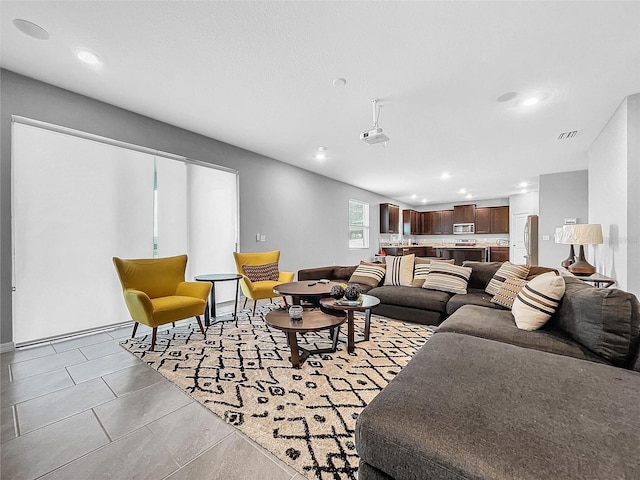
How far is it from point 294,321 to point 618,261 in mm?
3799

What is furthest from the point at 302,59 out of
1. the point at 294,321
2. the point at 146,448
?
the point at 146,448

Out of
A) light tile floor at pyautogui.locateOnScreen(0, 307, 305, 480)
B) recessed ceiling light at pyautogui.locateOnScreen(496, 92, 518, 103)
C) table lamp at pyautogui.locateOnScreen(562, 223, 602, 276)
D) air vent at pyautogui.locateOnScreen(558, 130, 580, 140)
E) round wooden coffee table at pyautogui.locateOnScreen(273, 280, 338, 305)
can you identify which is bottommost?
light tile floor at pyautogui.locateOnScreen(0, 307, 305, 480)

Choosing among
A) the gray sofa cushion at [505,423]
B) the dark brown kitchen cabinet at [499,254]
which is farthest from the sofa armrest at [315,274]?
the dark brown kitchen cabinet at [499,254]

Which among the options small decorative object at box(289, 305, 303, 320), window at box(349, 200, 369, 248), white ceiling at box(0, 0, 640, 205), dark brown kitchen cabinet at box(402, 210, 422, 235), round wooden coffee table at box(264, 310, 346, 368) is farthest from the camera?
dark brown kitchen cabinet at box(402, 210, 422, 235)

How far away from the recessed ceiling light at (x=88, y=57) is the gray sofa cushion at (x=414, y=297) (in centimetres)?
380

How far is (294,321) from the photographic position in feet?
7.96

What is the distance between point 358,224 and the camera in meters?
8.16

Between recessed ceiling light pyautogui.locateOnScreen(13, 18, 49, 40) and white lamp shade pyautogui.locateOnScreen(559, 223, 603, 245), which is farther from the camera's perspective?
white lamp shade pyautogui.locateOnScreen(559, 223, 603, 245)

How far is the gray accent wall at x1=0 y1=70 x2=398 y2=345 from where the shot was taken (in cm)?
266

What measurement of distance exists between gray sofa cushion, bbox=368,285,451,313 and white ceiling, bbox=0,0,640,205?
7.34 feet

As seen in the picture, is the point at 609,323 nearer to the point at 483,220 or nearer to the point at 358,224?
the point at 358,224

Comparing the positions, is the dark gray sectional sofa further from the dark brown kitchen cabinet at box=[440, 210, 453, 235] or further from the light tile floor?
the dark brown kitchen cabinet at box=[440, 210, 453, 235]

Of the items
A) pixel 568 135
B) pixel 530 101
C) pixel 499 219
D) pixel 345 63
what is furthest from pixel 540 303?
pixel 499 219

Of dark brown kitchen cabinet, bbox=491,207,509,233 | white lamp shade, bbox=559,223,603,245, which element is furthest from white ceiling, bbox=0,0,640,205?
dark brown kitchen cabinet, bbox=491,207,509,233
